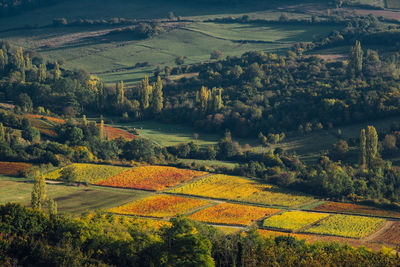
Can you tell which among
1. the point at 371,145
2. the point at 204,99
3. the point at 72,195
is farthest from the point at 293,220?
the point at 204,99

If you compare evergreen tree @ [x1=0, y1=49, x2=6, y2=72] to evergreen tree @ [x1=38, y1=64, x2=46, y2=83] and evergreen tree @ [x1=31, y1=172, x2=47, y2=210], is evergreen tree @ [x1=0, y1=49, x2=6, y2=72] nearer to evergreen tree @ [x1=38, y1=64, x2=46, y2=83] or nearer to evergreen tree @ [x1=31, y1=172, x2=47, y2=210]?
evergreen tree @ [x1=38, y1=64, x2=46, y2=83]

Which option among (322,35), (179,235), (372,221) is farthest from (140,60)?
(179,235)

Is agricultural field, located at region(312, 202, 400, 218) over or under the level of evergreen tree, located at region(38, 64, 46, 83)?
under

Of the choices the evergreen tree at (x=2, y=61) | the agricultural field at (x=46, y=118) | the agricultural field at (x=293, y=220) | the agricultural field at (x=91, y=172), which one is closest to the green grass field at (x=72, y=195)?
the agricultural field at (x=91, y=172)

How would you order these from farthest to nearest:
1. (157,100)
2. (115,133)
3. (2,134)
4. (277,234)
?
1. (157,100)
2. (115,133)
3. (2,134)
4. (277,234)

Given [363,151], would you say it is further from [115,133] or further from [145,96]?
[145,96]

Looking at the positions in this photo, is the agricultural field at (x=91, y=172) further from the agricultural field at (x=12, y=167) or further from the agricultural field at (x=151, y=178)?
the agricultural field at (x=12, y=167)

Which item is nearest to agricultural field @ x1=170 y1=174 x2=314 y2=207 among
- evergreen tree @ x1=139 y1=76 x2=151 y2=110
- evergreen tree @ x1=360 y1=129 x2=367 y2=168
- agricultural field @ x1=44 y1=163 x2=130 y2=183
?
agricultural field @ x1=44 y1=163 x2=130 y2=183
